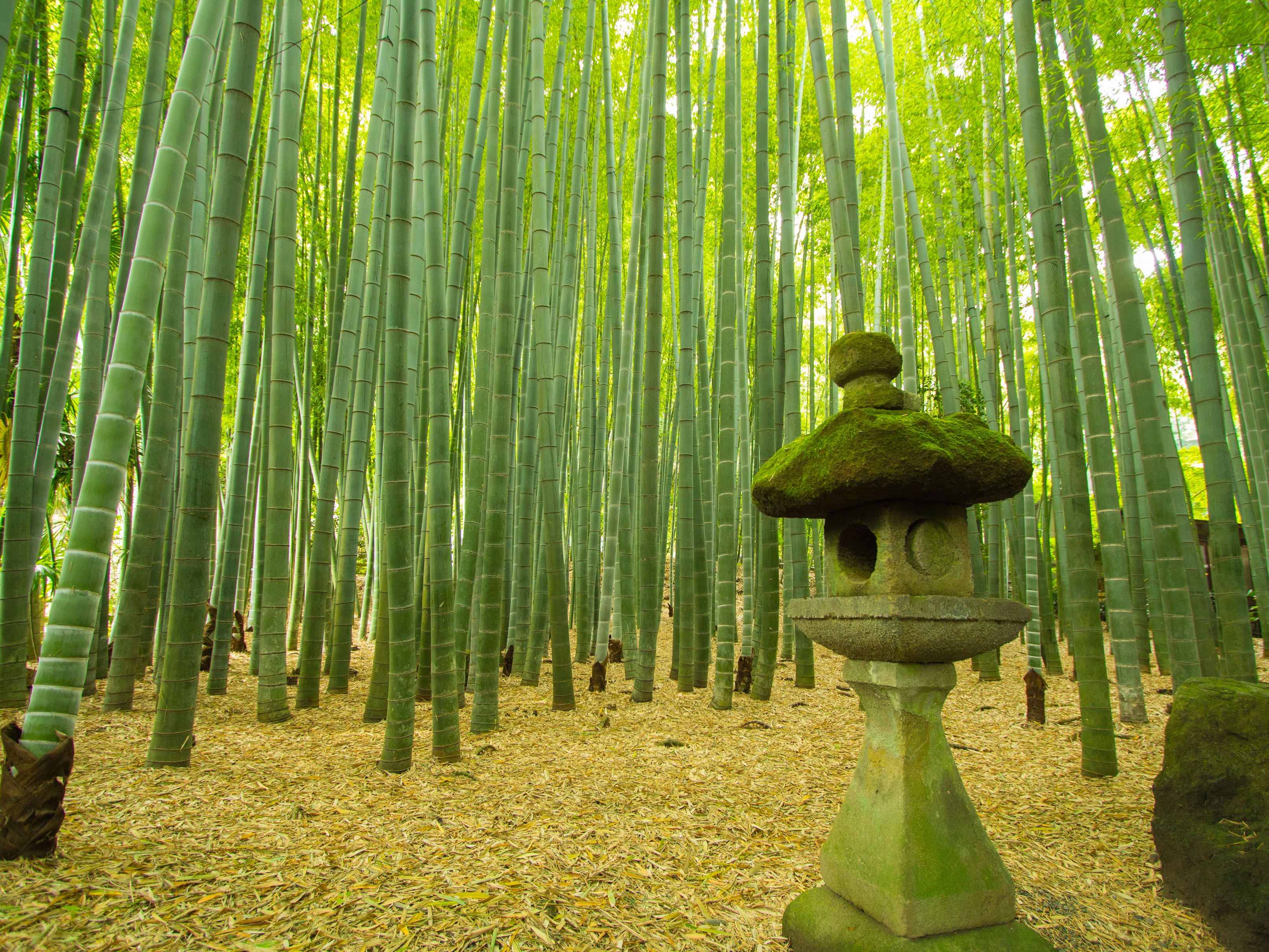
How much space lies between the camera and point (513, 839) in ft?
6.70

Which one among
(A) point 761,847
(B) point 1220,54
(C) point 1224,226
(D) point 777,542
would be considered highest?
(B) point 1220,54

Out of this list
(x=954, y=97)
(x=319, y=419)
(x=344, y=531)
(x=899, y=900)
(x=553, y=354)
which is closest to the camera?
(x=899, y=900)

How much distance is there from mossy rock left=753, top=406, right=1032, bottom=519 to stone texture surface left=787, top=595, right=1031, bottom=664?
247 mm

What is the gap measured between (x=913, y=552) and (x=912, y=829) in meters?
0.63

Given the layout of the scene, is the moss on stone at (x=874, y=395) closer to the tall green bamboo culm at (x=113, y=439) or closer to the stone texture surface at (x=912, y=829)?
the stone texture surface at (x=912, y=829)

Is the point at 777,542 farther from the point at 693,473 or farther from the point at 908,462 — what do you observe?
the point at 908,462

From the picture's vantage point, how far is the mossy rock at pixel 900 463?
1.52 metres

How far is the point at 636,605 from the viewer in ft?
14.9

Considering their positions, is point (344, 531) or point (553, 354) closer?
point (344, 531)

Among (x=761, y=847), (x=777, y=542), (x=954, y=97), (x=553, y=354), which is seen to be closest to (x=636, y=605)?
(x=777, y=542)

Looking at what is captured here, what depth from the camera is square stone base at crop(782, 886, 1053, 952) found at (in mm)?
1448

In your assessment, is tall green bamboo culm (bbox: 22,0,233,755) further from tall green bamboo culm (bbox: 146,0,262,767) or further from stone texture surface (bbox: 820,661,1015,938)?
stone texture surface (bbox: 820,661,1015,938)

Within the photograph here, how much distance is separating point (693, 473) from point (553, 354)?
1.30 m

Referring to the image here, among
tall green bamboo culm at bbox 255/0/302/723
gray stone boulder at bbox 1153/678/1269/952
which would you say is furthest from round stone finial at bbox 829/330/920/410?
tall green bamboo culm at bbox 255/0/302/723
